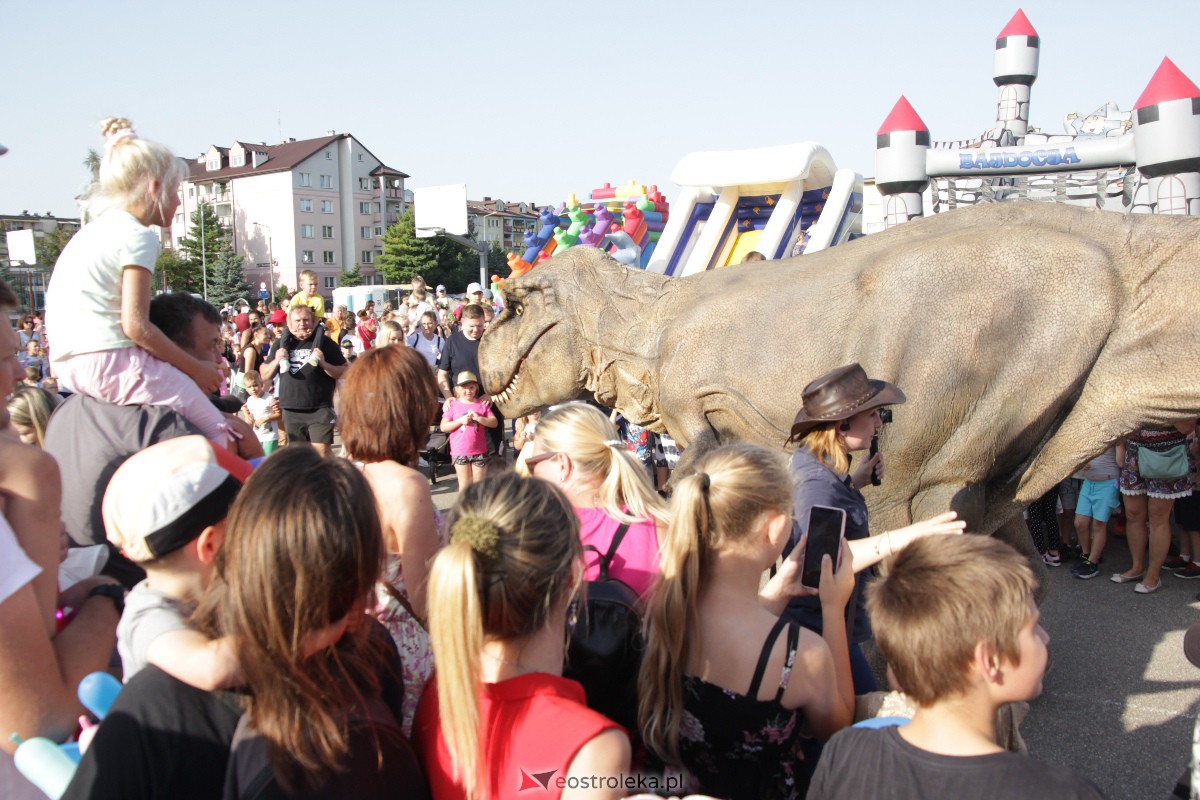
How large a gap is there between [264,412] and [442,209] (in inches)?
1020

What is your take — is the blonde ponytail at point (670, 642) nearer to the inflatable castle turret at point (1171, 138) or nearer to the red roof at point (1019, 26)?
the inflatable castle turret at point (1171, 138)

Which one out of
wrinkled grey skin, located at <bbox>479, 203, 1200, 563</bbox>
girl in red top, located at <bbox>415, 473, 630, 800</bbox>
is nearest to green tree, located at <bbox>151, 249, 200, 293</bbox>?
wrinkled grey skin, located at <bbox>479, 203, 1200, 563</bbox>

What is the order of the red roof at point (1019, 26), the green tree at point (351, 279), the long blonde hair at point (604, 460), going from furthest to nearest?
the green tree at point (351, 279), the red roof at point (1019, 26), the long blonde hair at point (604, 460)

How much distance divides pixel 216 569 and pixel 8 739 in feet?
1.71

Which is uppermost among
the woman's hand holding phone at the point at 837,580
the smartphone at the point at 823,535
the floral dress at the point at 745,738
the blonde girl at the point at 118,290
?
the blonde girl at the point at 118,290

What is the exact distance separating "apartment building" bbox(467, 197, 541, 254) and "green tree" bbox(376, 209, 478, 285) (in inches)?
780

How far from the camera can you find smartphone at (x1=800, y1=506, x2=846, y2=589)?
7.82 feet

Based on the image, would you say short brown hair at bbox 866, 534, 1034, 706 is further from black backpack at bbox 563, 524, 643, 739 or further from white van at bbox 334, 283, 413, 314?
white van at bbox 334, 283, 413, 314

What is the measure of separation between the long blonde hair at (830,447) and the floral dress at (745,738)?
3.92ft

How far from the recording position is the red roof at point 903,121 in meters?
10.4

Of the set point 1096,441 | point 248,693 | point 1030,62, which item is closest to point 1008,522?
point 1096,441

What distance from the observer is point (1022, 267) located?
12.0 feet

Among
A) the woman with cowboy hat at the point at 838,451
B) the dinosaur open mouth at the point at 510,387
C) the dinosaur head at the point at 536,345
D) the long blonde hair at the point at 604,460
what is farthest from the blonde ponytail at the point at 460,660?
the dinosaur open mouth at the point at 510,387

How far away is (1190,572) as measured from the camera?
20.6ft
